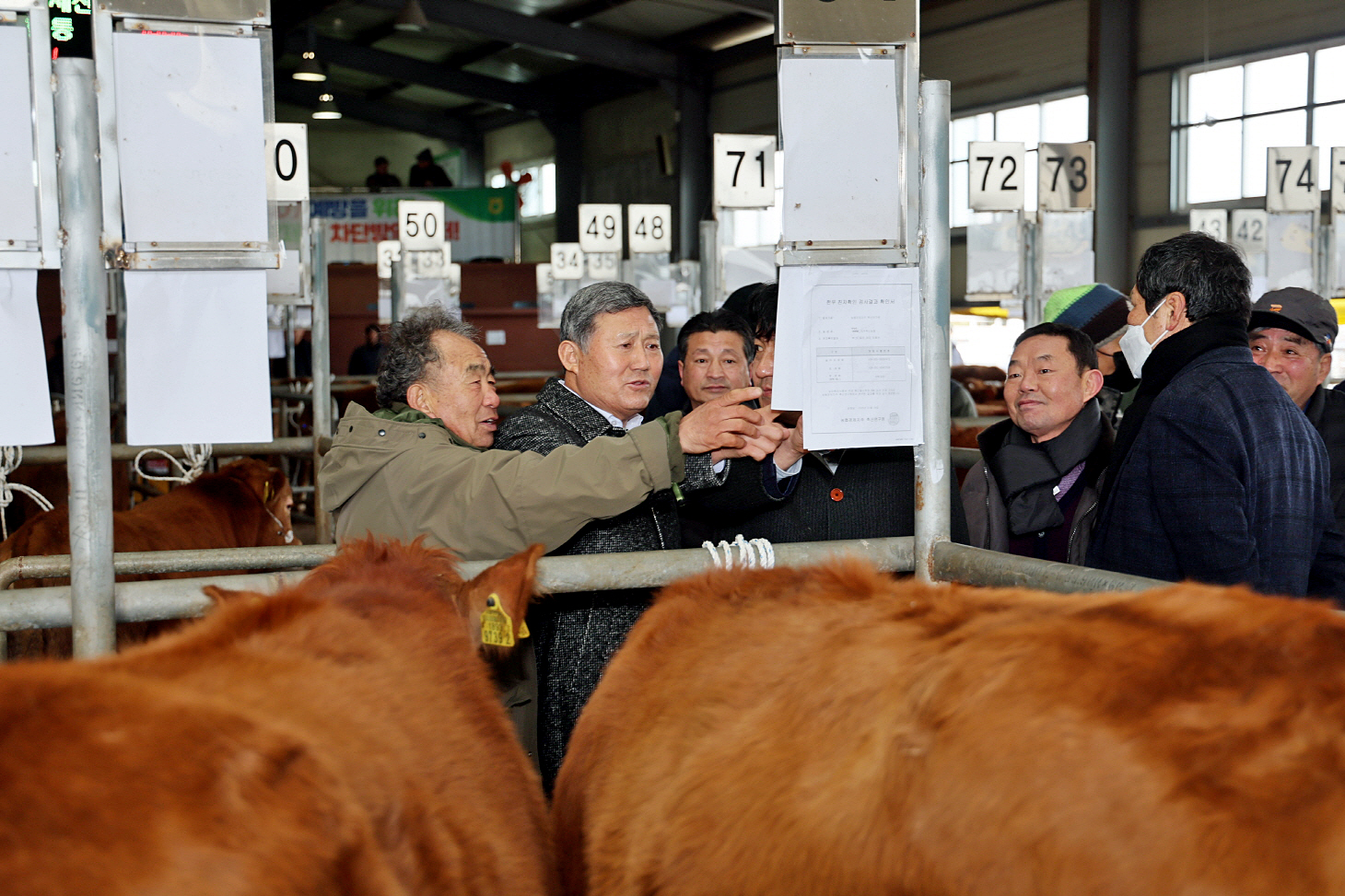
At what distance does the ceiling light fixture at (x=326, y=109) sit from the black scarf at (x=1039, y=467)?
752 inches

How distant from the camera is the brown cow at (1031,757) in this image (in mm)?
735

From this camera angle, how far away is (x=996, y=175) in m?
5.80

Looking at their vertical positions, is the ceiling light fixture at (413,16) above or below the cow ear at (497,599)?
above

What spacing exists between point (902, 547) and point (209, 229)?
1.14 meters

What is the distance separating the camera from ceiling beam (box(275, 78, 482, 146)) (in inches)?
938

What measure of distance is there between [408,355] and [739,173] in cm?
379

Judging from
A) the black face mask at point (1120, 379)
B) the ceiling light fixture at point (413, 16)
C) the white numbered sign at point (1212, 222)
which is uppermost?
the ceiling light fixture at point (413, 16)

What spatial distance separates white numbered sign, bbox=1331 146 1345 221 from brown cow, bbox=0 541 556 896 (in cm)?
627

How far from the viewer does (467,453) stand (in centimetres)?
210

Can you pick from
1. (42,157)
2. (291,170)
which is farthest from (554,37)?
(42,157)

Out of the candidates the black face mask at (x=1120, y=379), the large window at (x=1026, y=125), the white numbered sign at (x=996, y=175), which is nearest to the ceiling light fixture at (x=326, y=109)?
the large window at (x=1026, y=125)

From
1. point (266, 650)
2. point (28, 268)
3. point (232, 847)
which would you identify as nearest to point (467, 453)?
point (28, 268)

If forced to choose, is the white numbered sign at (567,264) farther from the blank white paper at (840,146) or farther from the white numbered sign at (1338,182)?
the blank white paper at (840,146)

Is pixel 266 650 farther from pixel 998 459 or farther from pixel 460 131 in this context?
pixel 460 131
